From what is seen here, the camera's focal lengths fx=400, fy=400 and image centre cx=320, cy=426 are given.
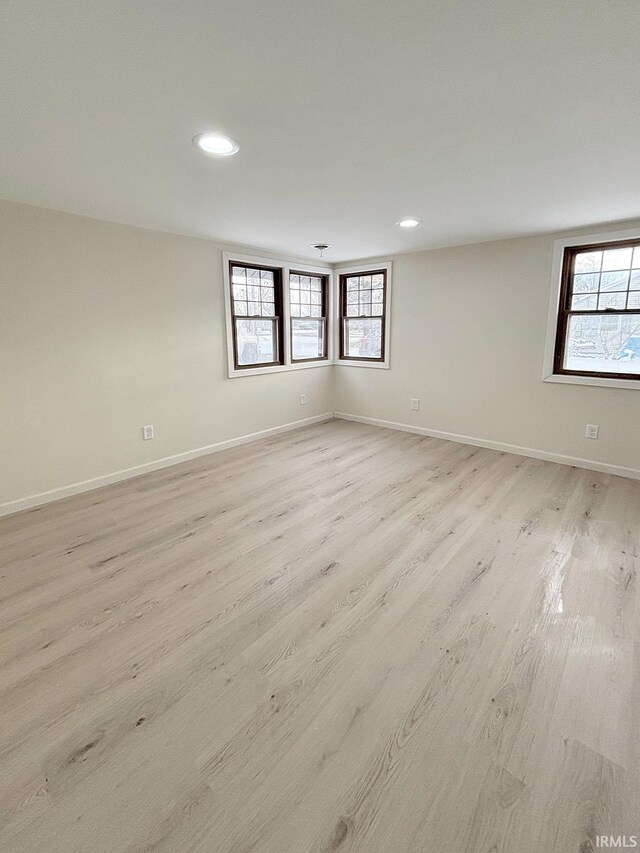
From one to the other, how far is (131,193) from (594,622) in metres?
3.78

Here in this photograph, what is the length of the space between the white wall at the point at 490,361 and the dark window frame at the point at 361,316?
A: 0.17 metres

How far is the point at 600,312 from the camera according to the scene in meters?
3.77

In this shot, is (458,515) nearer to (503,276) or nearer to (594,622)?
(594,622)

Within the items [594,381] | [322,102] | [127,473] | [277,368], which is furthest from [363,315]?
[322,102]

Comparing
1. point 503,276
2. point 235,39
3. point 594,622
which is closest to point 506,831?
point 594,622

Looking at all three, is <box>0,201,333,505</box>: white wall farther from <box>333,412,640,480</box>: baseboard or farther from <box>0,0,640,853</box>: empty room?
<box>333,412,640,480</box>: baseboard

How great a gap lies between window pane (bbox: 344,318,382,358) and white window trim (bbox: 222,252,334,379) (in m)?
0.25

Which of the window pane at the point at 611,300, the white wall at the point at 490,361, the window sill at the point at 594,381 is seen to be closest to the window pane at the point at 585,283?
the window pane at the point at 611,300

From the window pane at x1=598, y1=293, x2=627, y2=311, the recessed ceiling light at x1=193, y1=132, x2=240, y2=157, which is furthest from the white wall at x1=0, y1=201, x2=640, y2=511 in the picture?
the recessed ceiling light at x1=193, y1=132, x2=240, y2=157

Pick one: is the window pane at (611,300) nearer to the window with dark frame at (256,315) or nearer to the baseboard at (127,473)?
the window with dark frame at (256,315)

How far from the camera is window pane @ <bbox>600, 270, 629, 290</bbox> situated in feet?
11.9

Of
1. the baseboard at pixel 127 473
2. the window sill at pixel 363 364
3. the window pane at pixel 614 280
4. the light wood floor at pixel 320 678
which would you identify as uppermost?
the window pane at pixel 614 280

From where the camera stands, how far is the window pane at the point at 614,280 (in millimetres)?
3631

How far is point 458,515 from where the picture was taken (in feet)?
10.0
